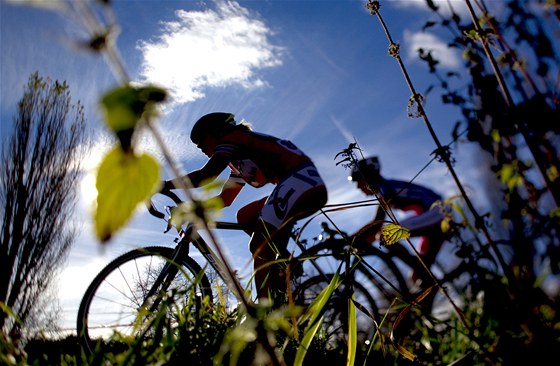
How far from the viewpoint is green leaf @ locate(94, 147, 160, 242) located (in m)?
0.24

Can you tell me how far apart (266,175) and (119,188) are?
8.19 feet

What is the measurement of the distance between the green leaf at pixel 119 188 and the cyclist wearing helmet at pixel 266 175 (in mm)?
2040

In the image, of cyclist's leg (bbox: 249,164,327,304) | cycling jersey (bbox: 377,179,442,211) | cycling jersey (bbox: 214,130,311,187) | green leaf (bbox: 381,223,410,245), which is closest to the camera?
green leaf (bbox: 381,223,410,245)

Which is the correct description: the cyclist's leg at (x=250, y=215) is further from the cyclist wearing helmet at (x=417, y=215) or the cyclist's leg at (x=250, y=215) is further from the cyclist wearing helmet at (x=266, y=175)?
the cyclist wearing helmet at (x=417, y=215)

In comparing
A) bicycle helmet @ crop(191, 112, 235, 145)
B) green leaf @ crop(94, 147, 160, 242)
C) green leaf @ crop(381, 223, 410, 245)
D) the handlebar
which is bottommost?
green leaf @ crop(94, 147, 160, 242)

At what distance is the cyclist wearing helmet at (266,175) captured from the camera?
2408mm

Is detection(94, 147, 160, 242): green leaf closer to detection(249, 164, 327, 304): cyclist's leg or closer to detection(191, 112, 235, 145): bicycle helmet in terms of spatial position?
detection(249, 164, 327, 304): cyclist's leg

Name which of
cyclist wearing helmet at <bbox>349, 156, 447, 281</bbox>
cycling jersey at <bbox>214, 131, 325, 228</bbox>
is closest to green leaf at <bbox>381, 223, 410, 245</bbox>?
cycling jersey at <bbox>214, 131, 325, 228</bbox>

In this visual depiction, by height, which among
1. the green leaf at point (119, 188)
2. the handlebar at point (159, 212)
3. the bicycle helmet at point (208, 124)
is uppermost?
the bicycle helmet at point (208, 124)

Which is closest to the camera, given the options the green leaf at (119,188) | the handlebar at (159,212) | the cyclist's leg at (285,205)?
the green leaf at (119,188)

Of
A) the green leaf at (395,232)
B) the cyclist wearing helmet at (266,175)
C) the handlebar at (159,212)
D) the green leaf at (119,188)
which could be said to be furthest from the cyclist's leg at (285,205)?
the green leaf at (119,188)

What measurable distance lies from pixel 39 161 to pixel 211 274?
10.2 m

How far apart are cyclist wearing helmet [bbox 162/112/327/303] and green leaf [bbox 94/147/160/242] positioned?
204 cm

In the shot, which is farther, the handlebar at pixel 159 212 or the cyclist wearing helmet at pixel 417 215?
the cyclist wearing helmet at pixel 417 215
